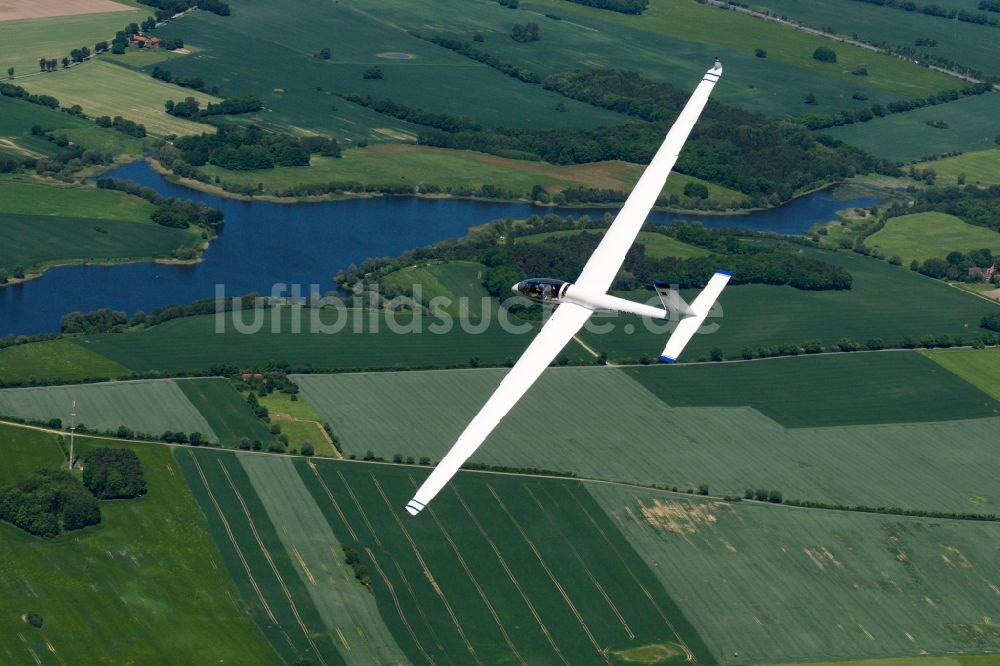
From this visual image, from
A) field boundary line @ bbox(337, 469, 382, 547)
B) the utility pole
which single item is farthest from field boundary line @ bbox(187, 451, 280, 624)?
field boundary line @ bbox(337, 469, 382, 547)

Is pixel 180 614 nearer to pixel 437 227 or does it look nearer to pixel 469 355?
pixel 469 355

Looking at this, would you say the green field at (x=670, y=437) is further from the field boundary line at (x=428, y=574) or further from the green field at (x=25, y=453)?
the green field at (x=25, y=453)

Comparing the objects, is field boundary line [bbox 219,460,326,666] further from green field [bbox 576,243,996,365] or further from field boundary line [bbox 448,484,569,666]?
green field [bbox 576,243,996,365]

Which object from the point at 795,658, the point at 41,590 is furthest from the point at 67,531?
the point at 795,658

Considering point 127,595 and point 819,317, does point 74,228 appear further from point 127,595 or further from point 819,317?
point 819,317

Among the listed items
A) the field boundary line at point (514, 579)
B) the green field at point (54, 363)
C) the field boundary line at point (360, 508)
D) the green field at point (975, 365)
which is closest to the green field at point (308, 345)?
the green field at point (54, 363)

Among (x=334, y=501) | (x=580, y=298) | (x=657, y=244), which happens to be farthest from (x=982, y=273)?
(x=580, y=298)
